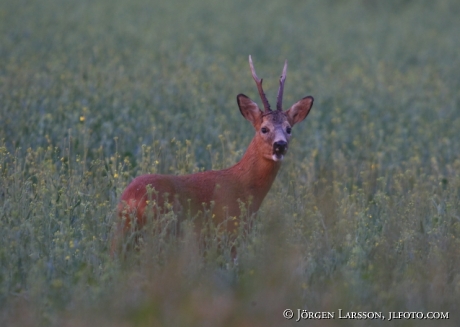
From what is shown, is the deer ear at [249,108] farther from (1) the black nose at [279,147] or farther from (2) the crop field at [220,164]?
(2) the crop field at [220,164]

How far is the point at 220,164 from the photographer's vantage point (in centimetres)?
852

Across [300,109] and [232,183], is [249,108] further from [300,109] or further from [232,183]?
[232,183]

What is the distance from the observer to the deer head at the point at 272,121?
6.95 meters

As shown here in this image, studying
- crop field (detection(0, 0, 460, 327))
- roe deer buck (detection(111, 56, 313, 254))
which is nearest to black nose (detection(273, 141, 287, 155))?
roe deer buck (detection(111, 56, 313, 254))

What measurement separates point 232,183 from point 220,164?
161 cm

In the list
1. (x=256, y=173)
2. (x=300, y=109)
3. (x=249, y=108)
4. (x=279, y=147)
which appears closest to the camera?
(x=279, y=147)

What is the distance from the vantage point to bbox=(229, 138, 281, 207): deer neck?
6.98 metres

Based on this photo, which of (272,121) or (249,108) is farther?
(249,108)

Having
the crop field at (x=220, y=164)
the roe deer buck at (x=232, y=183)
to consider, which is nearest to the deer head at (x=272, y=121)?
the roe deer buck at (x=232, y=183)

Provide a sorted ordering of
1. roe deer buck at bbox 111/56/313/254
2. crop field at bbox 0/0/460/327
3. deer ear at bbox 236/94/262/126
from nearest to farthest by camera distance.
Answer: crop field at bbox 0/0/460/327 < roe deer buck at bbox 111/56/313/254 < deer ear at bbox 236/94/262/126

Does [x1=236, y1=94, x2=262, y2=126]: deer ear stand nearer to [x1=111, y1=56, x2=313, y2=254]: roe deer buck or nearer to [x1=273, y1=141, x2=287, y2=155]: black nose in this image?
[x1=111, y1=56, x2=313, y2=254]: roe deer buck

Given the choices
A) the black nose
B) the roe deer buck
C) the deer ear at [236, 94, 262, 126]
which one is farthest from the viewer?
the deer ear at [236, 94, 262, 126]

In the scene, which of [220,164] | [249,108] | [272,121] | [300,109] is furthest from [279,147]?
[220,164]

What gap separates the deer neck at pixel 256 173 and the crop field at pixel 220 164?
0.19 m
